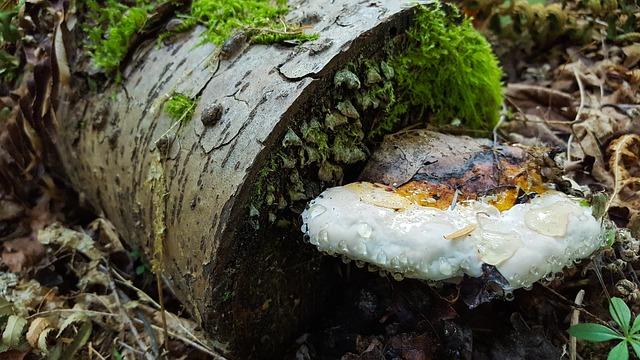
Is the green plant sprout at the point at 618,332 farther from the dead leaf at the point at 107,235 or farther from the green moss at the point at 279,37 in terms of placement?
the dead leaf at the point at 107,235

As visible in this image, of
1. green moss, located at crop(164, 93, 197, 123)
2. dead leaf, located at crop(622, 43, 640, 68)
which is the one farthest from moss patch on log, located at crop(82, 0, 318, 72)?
dead leaf, located at crop(622, 43, 640, 68)

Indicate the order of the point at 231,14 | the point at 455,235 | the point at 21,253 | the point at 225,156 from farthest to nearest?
the point at 21,253 → the point at 231,14 → the point at 225,156 → the point at 455,235

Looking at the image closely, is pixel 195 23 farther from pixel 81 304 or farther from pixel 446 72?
pixel 81 304

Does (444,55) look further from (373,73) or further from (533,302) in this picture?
(533,302)

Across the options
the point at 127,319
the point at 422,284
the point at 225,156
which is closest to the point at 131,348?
the point at 127,319

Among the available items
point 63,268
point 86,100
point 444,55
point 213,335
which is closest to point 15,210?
point 63,268

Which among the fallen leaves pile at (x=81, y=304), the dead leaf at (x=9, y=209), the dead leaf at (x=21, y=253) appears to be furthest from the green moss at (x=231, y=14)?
the dead leaf at (x=9, y=209)
